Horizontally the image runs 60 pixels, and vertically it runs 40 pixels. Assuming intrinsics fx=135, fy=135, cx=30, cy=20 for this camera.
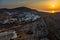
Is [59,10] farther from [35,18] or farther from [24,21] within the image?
[24,21]

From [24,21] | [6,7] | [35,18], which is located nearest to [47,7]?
[35,18]

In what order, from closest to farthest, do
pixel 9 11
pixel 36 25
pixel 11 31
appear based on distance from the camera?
pixel 11 31 → pixel 36 25 → pixel 9 11

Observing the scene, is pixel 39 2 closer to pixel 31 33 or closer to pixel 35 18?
pixel 35 18

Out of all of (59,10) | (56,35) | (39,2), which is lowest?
(56,35)

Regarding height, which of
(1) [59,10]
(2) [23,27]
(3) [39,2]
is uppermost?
(3) [39,2]

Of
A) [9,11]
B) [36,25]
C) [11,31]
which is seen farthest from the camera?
[9,11]

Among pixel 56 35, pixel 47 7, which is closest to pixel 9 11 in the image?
pixel 47 7

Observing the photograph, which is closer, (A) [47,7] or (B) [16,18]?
(B) [16,18]

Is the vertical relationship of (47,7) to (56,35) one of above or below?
above

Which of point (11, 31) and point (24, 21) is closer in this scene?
point (11, 31)

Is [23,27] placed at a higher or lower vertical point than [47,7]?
lower
